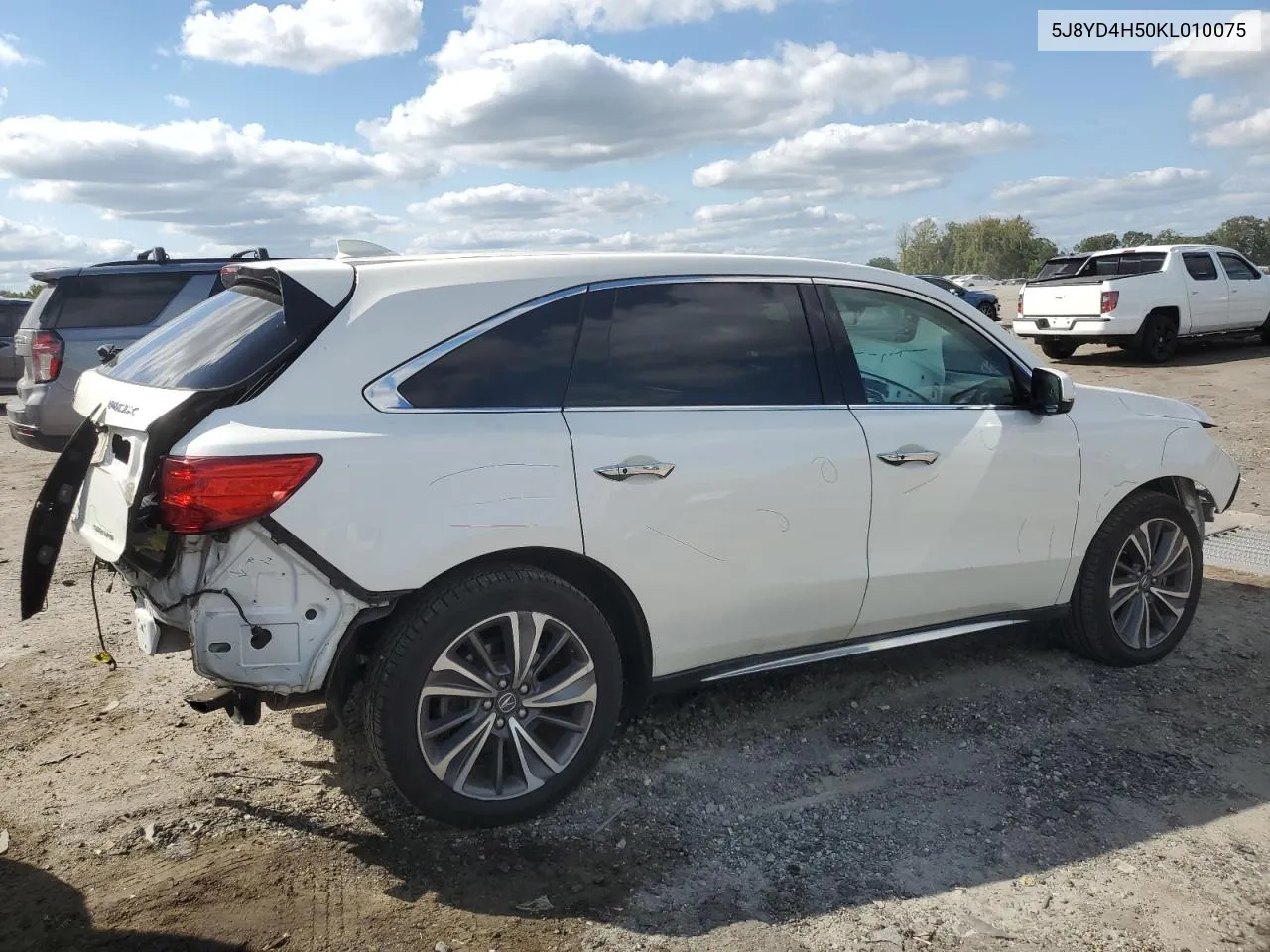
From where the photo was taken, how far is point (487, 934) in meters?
2.80

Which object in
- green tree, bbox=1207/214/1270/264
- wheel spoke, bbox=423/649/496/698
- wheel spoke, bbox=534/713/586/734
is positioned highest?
green tree, bbox=1207/214/1270/264

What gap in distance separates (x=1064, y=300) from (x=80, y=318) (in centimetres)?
1453

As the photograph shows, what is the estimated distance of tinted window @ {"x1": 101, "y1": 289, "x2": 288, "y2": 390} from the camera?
3.10 meters

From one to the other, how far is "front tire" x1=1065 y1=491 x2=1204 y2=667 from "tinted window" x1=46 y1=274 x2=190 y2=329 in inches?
306

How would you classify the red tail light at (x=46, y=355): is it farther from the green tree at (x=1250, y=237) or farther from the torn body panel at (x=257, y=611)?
the green tree at (x=1250, y=237)

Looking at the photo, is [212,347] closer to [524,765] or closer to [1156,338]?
[524,765]

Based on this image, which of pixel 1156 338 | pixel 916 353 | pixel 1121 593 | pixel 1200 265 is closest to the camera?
pixel 916 353

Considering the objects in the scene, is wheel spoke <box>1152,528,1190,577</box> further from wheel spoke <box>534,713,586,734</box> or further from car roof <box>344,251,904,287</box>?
wheel spoke <box>534,713,586,734</box>

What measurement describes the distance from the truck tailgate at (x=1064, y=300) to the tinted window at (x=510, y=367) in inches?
600

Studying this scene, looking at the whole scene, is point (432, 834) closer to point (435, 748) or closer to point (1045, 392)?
point (435, 748)

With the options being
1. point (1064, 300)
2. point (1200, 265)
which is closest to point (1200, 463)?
point (1064, 300)

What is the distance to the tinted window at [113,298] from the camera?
883 cm

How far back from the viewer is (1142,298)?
16.6 metres


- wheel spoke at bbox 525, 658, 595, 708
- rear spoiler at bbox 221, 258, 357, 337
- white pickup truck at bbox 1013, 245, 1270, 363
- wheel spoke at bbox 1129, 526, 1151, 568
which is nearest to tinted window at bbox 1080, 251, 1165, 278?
white pickup truck at bbox 1013, 245, 1270, 363
